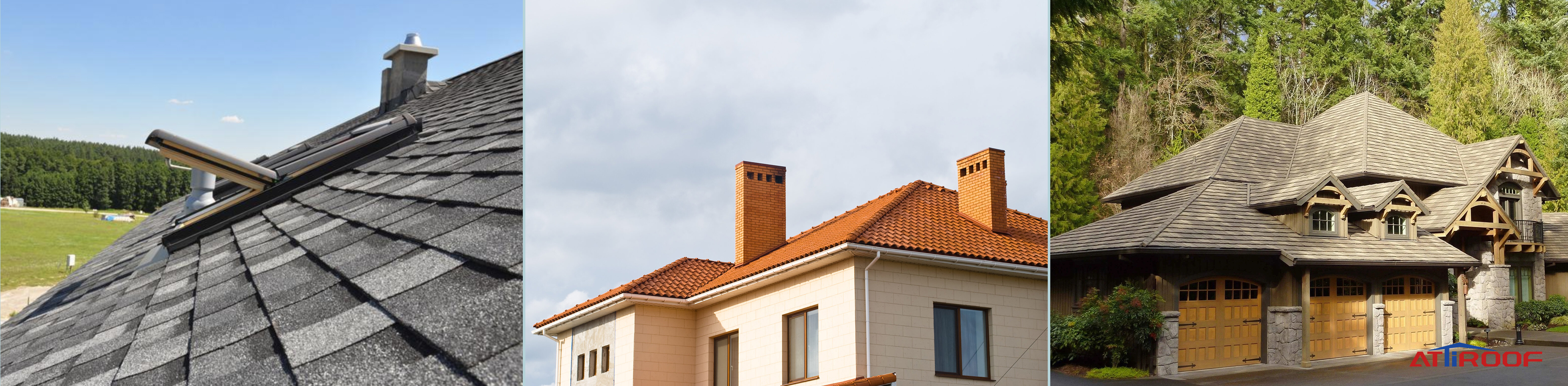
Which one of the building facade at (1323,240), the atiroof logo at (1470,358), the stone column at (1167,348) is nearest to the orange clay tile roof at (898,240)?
the building facade at (1323,240)

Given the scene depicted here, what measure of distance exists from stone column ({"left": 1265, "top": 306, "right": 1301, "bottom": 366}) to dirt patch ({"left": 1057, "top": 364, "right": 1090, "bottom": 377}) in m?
3.38

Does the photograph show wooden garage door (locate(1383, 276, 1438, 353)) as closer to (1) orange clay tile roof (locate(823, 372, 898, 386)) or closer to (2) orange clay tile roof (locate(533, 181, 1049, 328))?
(2) orange clay tile roof (locate(533, 181, 1049, 328))

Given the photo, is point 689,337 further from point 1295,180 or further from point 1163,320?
point 1295,180

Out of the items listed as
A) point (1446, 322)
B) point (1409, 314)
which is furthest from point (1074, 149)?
point (1446, 322)

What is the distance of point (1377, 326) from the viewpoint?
534 inches

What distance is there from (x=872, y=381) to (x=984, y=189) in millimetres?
1940

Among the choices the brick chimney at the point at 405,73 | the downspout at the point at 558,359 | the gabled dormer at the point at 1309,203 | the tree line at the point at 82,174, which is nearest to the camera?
the tree line at the point at 82,174

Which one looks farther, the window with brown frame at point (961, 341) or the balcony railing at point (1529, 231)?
the balcony railing at point (1529, 231)

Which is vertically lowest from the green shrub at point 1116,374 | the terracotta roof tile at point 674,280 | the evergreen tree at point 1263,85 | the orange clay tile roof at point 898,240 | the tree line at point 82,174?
the green shrub at point 1116,374

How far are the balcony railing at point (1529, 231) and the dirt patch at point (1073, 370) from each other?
27.8 feet

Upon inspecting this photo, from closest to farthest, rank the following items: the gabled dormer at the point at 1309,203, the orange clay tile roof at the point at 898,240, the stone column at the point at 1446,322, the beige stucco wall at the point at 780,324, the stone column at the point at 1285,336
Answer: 1. the beige stucco wall at the point at 780,324
2. the orange clay tile roof at the point at 898,240
3. the stone column at the point at 1285,336
4. the gabled dormer at the point at 1309,203
5. the stone column at the point at 1446,322

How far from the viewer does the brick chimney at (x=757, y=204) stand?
6805mm

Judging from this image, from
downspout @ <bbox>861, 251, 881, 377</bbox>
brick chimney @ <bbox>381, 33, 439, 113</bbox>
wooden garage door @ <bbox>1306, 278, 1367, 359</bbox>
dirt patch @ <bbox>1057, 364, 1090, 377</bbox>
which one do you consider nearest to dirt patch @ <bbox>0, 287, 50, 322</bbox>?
brick chimney @ <bbox>381, 33, 439, 113</bbox>

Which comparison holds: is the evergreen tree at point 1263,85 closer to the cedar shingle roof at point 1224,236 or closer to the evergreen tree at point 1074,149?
the cedar shingle roof at point 1224,236
